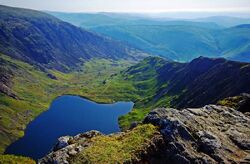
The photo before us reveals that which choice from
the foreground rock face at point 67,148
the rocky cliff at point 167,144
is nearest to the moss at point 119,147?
the rocky cliff at point 167,144

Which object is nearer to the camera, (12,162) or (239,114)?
(239,114)

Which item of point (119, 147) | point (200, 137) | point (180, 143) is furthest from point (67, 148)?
point (200, 137)

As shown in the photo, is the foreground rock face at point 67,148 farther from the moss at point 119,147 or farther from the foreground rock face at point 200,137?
the foreground rock face at point 200,137

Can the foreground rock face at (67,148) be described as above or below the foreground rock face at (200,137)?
below

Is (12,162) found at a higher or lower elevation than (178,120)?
lower

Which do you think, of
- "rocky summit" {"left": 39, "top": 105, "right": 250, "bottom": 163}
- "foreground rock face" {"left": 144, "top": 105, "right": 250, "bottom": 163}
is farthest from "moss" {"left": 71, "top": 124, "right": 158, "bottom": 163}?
"foreground rock face" {"left": 144, "top": 105, "right": 250, "bottom": 163}

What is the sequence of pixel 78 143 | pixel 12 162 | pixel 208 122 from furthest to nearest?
pixel 12 162 < pixel 208 122 < pixel 78 143

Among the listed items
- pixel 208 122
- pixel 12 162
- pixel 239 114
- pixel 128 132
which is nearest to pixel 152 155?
pixel 128 132

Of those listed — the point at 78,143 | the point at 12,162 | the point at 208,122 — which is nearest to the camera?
the point at 78,143

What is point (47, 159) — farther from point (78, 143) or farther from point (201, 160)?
point (201, 160)
